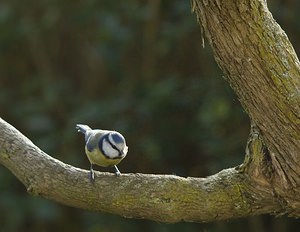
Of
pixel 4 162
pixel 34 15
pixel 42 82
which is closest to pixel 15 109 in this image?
pixel 42 82

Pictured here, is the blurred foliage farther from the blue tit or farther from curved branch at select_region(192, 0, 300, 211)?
curved branch at select_region(192, 0, 300, 211)

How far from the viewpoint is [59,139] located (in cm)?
321

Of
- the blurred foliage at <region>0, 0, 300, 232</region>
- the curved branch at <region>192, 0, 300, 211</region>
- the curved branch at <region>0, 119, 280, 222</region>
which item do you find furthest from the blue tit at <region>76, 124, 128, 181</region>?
the blurred foliage at <region>0, 0, 300, 232</region>

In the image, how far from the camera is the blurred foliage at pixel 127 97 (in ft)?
9.95

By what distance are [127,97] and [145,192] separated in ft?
5.14

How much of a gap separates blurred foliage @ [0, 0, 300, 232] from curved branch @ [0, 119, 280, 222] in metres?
1.23

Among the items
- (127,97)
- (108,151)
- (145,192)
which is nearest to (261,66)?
(145,192)

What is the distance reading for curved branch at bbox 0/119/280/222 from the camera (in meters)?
1.63

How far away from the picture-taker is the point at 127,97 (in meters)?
3.17

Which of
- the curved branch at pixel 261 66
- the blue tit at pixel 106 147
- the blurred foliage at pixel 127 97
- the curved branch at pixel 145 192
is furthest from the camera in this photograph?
the blurred foliage at pixel 127 97

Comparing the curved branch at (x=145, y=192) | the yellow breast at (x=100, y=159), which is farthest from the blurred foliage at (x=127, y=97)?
the curved branch at (x=145, y=192)

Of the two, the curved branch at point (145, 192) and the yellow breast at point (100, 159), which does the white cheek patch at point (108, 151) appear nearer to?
the yellow breast at point (100, 159)

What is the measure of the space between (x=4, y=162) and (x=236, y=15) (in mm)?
630

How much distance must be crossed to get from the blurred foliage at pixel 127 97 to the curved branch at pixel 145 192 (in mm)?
1230
